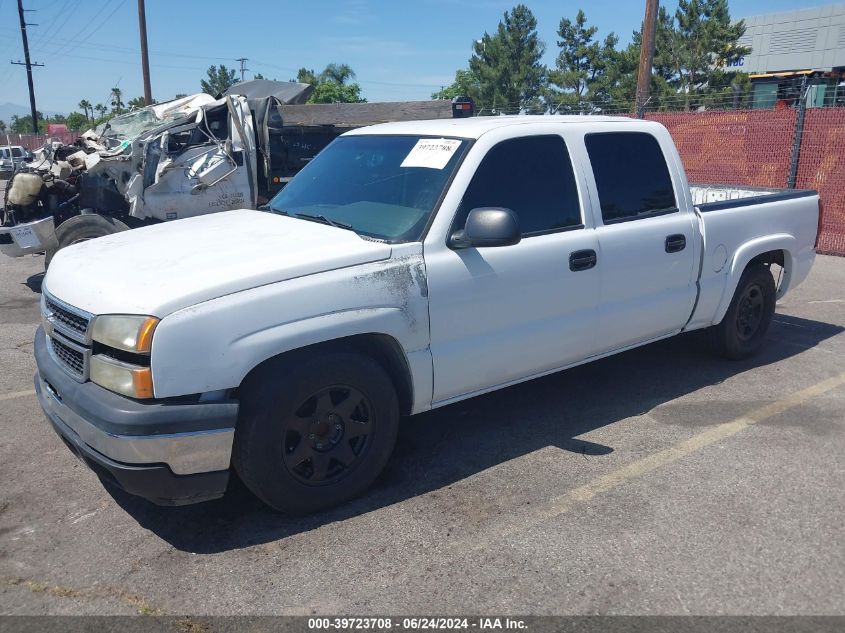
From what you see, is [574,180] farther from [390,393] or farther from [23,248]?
[23,248]

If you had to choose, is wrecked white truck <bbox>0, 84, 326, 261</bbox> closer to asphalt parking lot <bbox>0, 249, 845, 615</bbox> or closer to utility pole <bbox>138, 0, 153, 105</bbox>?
asphalt parking lot <bbox>0, 249, 845, 615</bbox>

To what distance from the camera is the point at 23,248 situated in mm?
8477

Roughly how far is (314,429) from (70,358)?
3.85 feet

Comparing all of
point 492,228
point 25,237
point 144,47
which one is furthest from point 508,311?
point 144,47

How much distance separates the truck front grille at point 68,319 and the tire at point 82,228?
540 centimetres

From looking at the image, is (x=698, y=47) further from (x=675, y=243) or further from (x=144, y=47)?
(x=675, y=243)

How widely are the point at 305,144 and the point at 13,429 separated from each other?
6.87 metres

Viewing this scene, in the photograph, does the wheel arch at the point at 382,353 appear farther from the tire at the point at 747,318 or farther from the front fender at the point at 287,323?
the tire at the point at 747,318

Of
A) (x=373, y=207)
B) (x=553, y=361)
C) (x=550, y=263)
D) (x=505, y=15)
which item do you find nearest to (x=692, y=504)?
(x=553, y=361)

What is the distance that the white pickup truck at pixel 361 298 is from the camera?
2.97m

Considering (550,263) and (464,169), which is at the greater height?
(464,169)

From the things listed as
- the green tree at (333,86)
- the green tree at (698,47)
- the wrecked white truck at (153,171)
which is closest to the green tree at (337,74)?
the green tree at (333,86)

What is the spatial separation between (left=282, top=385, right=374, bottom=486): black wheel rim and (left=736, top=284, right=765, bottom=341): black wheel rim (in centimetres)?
344

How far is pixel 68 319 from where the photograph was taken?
10.9ft
